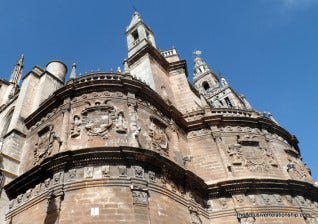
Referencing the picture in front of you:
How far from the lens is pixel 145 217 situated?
36.3 ft

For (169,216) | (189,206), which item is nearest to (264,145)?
(189,206)

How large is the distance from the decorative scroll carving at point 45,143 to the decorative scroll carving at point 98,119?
134 cm

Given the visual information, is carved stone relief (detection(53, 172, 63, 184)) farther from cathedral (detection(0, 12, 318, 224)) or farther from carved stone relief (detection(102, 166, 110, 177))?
carved stone relief (detection(102, 166, 110, 177))

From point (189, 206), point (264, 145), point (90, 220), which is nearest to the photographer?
point (90, 220)

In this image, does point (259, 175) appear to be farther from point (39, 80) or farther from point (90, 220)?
point (39, 80)

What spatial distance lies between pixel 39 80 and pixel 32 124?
12.6 ft

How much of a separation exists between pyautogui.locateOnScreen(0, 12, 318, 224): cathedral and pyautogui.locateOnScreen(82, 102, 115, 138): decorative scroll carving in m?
0.04

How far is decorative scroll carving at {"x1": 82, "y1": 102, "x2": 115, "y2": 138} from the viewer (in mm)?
13609

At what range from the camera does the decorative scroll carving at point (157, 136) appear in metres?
14.4

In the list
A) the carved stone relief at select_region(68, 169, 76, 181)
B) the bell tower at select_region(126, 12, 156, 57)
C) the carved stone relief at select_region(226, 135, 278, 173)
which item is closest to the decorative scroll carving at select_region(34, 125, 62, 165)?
the carved stone relief at select_region(68, 169, 76, 181)

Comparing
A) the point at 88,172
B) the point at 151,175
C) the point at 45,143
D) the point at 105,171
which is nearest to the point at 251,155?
the point at 151,175

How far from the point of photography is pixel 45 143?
47.7ft

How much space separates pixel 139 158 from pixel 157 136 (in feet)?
8.05

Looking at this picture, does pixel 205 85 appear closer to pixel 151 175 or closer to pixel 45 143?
pixel 45 143
